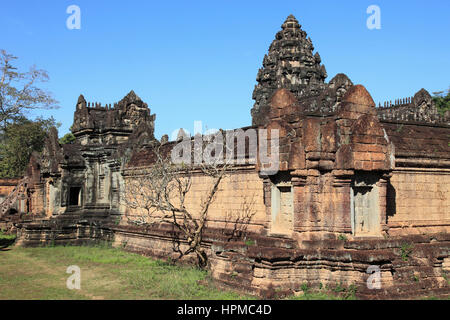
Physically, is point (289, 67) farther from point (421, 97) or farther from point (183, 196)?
point (183, 196)

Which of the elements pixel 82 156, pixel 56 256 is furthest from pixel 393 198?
pixel 82 156

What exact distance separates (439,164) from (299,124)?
161 inches

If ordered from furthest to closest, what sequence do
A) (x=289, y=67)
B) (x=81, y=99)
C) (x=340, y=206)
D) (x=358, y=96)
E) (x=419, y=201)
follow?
(x=289, y=67)
(x=81, y=99)
(x=419, y=201)
(x=358, y=96)
(x=340, y=206)

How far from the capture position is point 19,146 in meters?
42.8

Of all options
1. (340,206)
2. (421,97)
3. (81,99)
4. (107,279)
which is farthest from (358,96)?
(421,97)

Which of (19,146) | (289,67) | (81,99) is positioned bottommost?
(19,146)

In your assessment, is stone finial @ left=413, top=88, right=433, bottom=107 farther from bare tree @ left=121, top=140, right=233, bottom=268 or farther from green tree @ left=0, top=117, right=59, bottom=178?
green tree @ left=0, top=117, right=59, bottom=178

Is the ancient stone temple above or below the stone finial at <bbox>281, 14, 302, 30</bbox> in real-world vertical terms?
below

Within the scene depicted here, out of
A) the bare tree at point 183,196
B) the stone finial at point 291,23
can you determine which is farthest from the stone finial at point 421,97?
the stone finial at point 291,23

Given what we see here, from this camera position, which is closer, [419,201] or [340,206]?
[340,206]

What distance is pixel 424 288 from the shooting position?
32.2ft

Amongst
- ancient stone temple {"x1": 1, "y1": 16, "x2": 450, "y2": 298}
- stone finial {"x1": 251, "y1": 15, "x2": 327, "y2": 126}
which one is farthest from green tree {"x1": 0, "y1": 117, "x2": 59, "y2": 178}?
ancient stone temple {"x1": 1, "y1": 16, "x2": 450, "y2": 298}

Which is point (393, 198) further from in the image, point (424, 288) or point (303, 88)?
point (303, 88)

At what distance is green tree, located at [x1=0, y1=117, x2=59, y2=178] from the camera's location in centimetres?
4241
